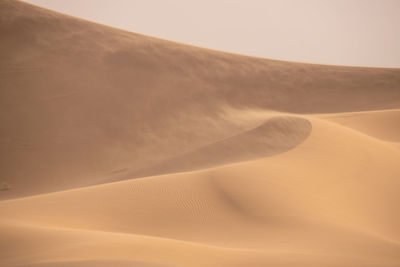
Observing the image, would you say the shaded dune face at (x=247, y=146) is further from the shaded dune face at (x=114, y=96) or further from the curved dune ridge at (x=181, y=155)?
the shaded dune face at (x=114, y=96)

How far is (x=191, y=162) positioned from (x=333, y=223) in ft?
22.5

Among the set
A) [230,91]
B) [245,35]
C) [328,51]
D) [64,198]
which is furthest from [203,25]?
[64,198]

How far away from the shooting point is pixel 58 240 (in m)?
5.09

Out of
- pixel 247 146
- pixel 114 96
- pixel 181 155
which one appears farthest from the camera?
pixel 114 96

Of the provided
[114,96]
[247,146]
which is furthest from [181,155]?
[114,96]

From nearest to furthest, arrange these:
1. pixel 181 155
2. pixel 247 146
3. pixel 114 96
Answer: pixel 247 146
pixel 181 155
pixel 114 96

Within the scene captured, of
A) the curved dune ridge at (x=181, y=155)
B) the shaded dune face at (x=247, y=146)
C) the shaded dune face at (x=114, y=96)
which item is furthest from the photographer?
the shaded dune face at (x=114, y=96)

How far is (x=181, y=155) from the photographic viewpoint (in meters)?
14.9

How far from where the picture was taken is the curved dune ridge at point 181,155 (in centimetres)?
562

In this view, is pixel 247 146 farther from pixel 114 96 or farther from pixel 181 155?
pixel 114 96

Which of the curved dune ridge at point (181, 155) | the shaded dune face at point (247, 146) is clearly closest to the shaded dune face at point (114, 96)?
the curved dune ridge at point (181, 155)

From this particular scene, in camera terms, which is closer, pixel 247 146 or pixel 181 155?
pixel 247 146

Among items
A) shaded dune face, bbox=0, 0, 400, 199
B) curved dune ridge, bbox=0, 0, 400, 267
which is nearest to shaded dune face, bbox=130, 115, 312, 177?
curved dune ridge, bbox=0, 0, 400, 267

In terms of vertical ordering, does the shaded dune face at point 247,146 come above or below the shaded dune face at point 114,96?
below
